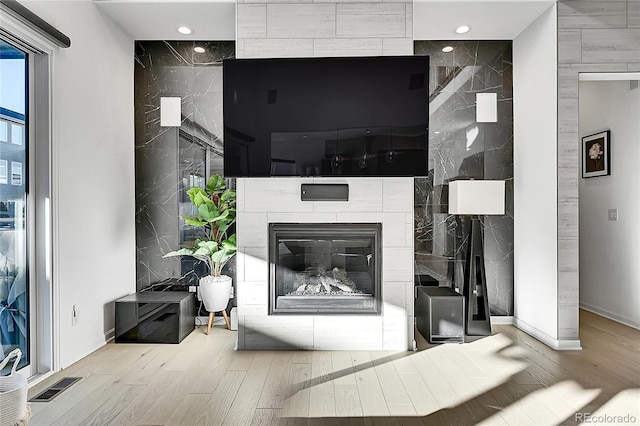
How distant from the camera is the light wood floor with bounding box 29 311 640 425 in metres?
2.25

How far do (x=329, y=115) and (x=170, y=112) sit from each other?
1687 millimetres

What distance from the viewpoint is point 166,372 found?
288 centimetres

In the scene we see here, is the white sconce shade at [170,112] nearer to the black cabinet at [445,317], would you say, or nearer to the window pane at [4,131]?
the window pane at [4,131]

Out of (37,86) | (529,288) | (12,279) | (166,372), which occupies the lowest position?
(166,372)

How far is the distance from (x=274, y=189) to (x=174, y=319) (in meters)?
1.32

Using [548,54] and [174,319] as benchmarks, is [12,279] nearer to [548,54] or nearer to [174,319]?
[174,319]

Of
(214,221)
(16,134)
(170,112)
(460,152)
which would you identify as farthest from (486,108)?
(16,134)

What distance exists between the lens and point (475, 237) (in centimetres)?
370

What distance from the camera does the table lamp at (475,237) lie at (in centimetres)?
358

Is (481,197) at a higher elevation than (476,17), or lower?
lower

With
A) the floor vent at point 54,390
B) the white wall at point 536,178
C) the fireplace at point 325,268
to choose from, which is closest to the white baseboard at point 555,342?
the white wall at point 536,178

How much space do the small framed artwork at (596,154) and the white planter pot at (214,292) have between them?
12.2 feet

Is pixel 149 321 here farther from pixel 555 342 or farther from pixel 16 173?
pixel 555 342

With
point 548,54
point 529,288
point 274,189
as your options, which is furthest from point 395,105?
point 529,288
